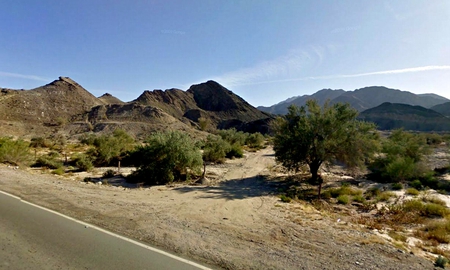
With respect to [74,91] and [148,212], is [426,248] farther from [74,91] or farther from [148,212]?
[74,91]

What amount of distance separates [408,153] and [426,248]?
25.0 meters

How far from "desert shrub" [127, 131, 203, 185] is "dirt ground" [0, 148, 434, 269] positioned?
5816 millimetres

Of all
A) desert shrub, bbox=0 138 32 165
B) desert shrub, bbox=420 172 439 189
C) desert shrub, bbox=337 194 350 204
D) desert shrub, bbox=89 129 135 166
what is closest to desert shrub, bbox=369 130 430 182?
desert shrub, bbox=420 172 439 189

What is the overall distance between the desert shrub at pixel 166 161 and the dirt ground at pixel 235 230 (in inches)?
229

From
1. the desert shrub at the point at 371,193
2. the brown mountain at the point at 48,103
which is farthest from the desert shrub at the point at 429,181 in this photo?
the brown mountain at the point at 48,103

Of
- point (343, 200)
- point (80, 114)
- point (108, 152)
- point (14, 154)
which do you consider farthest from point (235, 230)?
point (80, 114)

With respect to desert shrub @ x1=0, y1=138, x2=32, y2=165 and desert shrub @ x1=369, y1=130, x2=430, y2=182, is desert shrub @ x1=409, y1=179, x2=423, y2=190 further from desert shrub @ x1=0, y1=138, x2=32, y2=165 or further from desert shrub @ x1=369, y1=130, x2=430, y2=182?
desert shrub @ x1=0, y1=138, x2=32, y2=165

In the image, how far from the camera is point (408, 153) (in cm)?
2753

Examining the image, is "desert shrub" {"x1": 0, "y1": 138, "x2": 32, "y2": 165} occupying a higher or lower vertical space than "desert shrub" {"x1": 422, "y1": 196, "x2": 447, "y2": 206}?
higher

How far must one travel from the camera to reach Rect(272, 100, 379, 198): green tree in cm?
1825

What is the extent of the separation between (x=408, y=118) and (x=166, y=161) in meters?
137

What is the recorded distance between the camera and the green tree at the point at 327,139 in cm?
1825

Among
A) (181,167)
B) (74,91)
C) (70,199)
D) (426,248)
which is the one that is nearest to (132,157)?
(181,167)

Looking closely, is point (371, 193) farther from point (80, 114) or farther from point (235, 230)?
point (80, 114)
